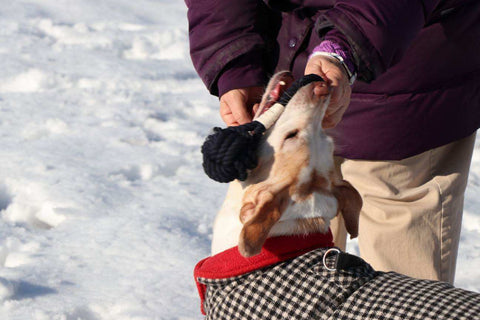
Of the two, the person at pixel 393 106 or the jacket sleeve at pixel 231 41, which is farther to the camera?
the jacket sleeve at pixel 231 41

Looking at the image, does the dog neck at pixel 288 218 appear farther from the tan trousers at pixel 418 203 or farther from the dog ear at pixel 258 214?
the tan trousers at pixel 418 203

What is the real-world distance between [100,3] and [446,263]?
5230mm

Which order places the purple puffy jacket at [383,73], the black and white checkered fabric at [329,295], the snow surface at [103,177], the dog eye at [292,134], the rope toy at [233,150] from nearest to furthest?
the black and white checkered fabric at [329,295] → the rope toy at [233,150] → the dog eye at [292,134] → the purple puffy jacket at [383,73] → the snow surface at [103,177]

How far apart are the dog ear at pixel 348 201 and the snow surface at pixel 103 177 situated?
2.75ft

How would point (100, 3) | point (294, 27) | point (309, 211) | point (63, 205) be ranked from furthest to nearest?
point (100, 3), point (63, 205), point (294, 27), point (309, 211)

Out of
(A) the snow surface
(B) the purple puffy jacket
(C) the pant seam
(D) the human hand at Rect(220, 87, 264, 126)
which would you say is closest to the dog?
(D) the human hand at Rect(220, 87, 264, 126)

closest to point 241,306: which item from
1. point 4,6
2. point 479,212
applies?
point 479,212

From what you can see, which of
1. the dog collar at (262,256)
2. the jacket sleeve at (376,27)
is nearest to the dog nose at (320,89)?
the jacket sleeve at (376,27)

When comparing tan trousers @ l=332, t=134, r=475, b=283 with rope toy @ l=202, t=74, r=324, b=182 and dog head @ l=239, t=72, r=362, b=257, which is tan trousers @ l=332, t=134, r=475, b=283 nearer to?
dog head @ l=239, t=72, r=362, b=257

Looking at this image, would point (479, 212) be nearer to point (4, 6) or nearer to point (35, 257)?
point (35, 257)

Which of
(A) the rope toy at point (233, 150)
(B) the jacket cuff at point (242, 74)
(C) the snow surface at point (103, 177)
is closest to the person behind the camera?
(A) the rope toy at point (233, 150)

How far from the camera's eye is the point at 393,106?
1909 mm

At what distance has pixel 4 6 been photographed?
6.04 metres

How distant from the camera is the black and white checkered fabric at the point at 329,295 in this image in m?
1.40
